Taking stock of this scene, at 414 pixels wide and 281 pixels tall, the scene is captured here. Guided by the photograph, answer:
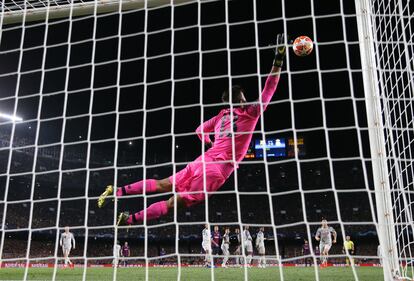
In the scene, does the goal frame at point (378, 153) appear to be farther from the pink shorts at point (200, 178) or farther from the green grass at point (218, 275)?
the green grass at point (218, 275)

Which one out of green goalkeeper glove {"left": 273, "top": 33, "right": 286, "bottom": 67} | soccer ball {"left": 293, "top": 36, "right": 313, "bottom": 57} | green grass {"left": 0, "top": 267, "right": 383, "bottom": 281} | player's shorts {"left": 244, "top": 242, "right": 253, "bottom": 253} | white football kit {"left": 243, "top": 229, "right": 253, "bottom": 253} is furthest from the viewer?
player's shorts {"left": 244, "top": 242, "right": 253, "bottom": 253}

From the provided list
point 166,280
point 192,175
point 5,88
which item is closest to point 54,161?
point 5,88

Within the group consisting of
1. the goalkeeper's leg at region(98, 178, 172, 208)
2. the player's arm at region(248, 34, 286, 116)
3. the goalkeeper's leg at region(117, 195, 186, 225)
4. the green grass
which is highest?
the player's arm at region(248, 34, 286, 116)

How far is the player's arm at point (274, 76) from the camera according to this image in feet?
14.2

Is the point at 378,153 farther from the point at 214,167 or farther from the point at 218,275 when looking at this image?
the point at 218,275

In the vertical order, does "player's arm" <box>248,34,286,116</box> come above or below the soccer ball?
below

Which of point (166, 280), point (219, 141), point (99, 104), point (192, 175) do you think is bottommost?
point (166, 280)

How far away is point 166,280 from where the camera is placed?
7.23m

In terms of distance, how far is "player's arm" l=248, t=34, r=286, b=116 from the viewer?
14.2 ft

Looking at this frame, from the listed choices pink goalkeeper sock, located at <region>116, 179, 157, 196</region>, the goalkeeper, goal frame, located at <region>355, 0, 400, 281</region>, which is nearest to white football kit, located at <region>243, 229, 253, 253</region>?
pink goalkeeper sock, located at <region>116, 179, 157, 196</region>

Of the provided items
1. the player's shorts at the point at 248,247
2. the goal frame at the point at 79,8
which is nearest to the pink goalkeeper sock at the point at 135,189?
the goal frame at the point at 79,8

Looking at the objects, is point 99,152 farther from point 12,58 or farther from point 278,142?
point 12,58

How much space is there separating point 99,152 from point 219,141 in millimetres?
26493

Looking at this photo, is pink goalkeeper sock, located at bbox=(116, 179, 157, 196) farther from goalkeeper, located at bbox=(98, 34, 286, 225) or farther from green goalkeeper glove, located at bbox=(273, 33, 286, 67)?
green goalkeeper glove, located at bbox=(273, 33, 286, 67)
